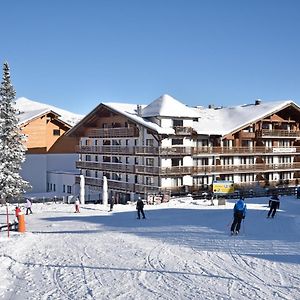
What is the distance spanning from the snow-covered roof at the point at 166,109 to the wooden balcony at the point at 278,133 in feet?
29.0

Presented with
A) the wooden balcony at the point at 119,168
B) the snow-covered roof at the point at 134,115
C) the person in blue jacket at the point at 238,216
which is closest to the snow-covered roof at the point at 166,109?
the snow-covered roof at the point at 134,115

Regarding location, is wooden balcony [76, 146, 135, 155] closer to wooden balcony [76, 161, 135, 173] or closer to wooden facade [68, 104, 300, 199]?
wooden facade [68, 104, 300, 199]

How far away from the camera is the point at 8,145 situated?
37.1 meters

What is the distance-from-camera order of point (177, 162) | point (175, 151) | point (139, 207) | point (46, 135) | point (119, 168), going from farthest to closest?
point (46, 135) → point (119, 168) → point (177, 162) → point (175, 151) → point (139, 207)

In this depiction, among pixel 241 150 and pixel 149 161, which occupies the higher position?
pixel 241 150

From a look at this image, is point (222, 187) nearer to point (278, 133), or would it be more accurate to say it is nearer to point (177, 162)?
point (177, 162)

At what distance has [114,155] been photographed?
48.2 metres

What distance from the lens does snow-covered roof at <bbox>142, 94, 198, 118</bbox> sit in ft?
138

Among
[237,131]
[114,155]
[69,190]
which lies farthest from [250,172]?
[69,190]

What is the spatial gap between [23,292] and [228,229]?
10140mm

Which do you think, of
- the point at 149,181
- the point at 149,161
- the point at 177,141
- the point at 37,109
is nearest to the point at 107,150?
the point at 149,161

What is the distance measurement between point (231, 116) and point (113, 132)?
13027 millimetres

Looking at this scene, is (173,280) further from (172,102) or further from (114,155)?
(114,155)

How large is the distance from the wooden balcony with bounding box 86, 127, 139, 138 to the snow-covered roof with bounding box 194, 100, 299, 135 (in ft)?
20.3
